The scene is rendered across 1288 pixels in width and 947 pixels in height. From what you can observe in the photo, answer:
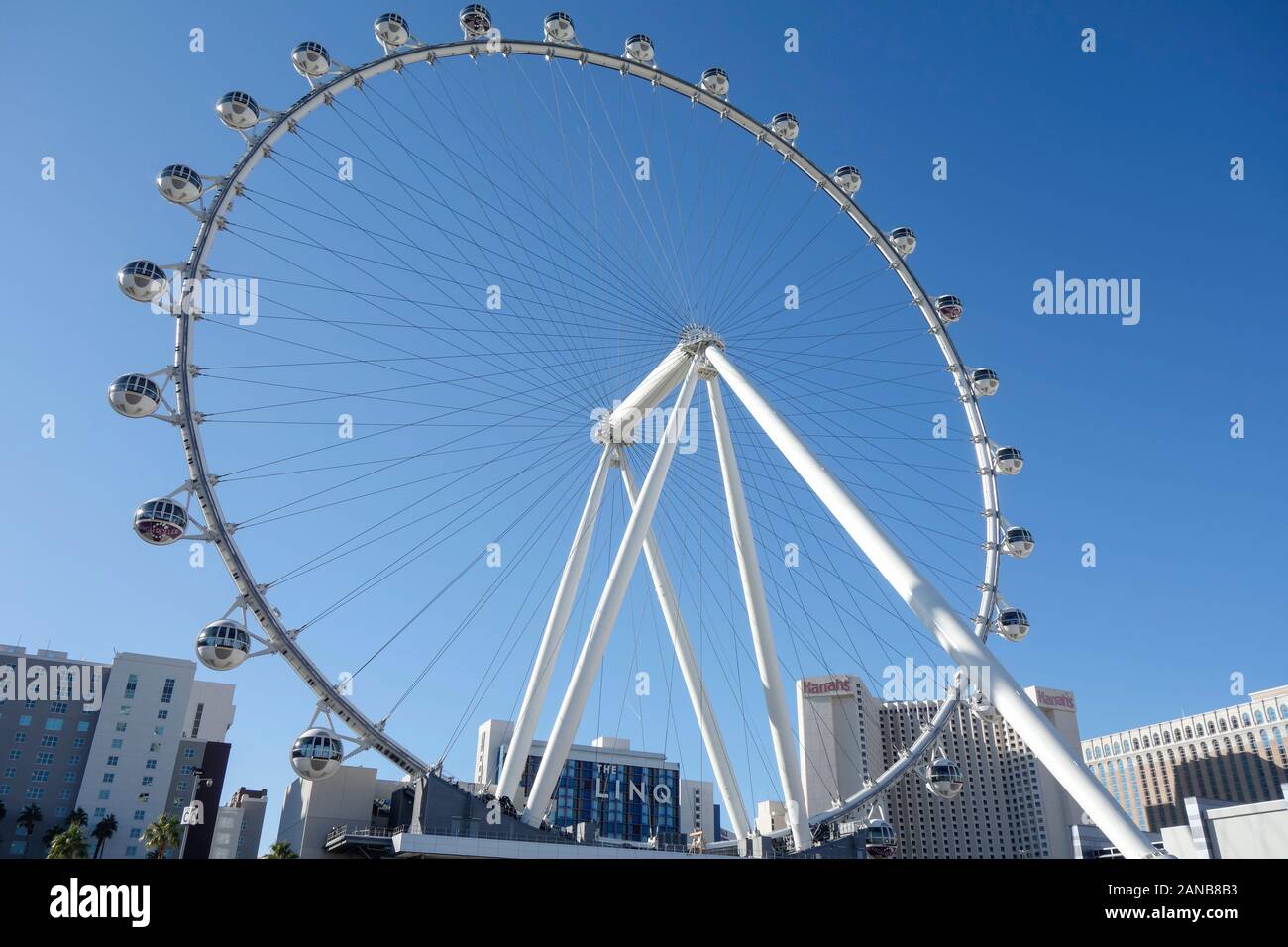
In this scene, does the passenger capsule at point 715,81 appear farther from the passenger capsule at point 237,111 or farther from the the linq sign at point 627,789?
the the linq sign at point 627,789

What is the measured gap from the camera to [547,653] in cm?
2498

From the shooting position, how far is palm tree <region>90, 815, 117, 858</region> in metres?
67.3

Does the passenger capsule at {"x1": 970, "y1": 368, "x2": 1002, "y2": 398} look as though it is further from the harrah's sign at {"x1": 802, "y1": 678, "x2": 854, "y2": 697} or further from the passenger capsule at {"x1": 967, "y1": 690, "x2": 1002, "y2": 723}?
the harrah's sign at {"x1": 802, "y1": 678, "x2": 854, "y2": 697}

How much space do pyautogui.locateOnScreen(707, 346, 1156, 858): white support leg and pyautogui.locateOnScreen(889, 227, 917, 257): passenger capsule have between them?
1243cm

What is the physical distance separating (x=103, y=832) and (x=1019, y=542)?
6897 centimetres

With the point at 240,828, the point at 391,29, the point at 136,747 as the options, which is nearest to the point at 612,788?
the point at 240,828

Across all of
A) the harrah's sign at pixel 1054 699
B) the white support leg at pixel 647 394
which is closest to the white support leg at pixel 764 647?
the white support leg at pixel 647 394

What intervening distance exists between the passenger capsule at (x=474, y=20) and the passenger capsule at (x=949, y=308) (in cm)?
1570

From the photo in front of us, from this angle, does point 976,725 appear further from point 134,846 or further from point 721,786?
point 721,786

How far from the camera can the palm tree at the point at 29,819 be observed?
65.8 m

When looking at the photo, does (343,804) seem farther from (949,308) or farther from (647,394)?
(949,308)

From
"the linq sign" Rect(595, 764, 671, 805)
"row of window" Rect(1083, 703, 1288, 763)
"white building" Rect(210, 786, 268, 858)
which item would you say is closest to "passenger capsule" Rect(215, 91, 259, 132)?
"white building" Rect(210, 786, 268, 858)
